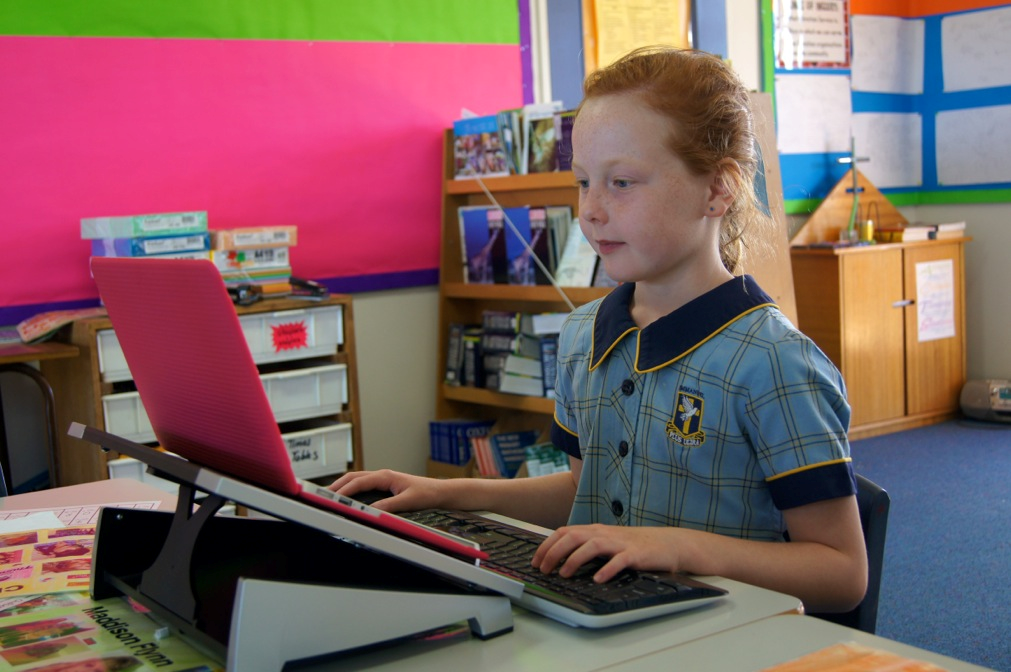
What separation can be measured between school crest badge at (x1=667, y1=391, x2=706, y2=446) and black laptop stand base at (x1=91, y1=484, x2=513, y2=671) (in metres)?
0.36

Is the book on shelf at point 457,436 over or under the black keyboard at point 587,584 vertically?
under

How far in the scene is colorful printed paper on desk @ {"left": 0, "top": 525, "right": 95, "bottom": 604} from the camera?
3.38 feet

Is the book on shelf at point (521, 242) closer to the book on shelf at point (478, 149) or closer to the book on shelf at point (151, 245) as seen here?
the book on shelf at point (478, 149)

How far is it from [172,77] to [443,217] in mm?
985

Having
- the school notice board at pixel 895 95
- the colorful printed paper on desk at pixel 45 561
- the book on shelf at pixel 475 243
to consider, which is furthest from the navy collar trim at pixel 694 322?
the school notice board at pixel 895 95

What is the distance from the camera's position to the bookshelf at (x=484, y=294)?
3232 millimetres

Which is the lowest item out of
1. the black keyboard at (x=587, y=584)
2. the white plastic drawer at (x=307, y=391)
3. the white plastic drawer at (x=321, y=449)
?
the white plastic drawer at (x=321, y=449)

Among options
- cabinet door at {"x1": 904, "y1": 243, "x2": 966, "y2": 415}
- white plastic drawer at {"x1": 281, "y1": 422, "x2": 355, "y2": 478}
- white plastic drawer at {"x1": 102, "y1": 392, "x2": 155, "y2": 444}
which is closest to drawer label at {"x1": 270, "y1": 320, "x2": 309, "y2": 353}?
white plastic drawer at {"x1": 281, "y1": 422, "x2": 355, "y2": 478}

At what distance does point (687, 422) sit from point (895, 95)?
14.8 feet

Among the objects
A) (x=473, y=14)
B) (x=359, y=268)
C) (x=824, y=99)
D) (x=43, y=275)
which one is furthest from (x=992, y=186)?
(x=43, y=275)

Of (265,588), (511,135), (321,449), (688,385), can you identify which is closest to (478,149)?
(511,135)

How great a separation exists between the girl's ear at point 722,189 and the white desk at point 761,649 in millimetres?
509

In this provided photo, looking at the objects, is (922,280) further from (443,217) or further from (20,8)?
(20,8)

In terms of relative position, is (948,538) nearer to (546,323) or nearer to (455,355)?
(546,323)
